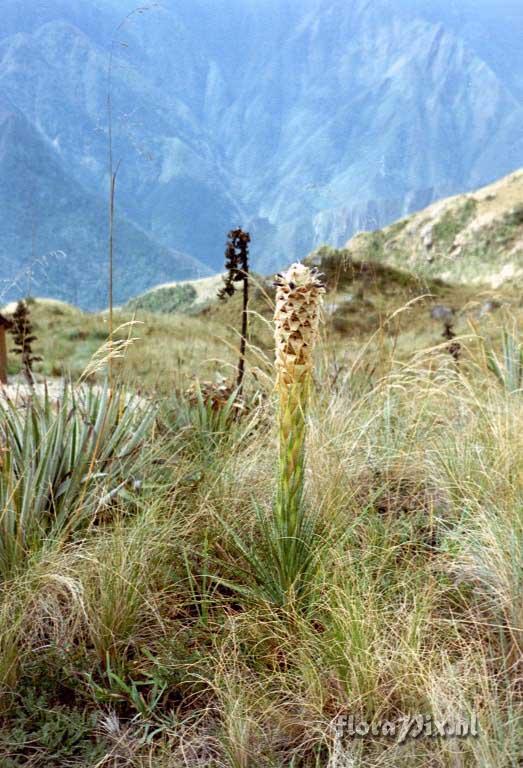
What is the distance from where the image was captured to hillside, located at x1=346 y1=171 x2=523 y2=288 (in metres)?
34.3

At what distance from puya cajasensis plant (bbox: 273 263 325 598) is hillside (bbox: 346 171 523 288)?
98.6ft

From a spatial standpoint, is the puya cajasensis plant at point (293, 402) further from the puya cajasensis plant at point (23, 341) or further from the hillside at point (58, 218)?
the hillside at point (58, 218)

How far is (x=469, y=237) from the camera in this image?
37594 millimetres

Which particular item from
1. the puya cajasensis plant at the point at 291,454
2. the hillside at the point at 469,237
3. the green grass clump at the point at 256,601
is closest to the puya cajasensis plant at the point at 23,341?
the green grass clump at the point at 256,601

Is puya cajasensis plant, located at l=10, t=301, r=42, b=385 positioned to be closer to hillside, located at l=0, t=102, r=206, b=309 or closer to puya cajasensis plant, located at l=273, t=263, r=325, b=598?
puya cajasensis plant, located at l=273, t=263, r=325, b=598

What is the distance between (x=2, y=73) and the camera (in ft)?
246

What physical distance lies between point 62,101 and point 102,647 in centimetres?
9324

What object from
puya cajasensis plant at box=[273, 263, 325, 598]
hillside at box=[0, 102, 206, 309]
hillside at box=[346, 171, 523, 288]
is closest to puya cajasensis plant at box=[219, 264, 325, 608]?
puya cajasensis plant at box=[273, 263, 325, 598]

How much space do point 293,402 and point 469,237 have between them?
3734 centimetres

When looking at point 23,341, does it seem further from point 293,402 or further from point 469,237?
point 469,237

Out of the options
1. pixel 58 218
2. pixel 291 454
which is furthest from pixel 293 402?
pixel 58 218

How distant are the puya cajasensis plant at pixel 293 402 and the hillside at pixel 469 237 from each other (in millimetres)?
30051

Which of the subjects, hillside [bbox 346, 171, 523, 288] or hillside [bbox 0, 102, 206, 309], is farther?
hillside [bbox 0, 102, 206, 309]

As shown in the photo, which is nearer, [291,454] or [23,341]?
[291,454]
